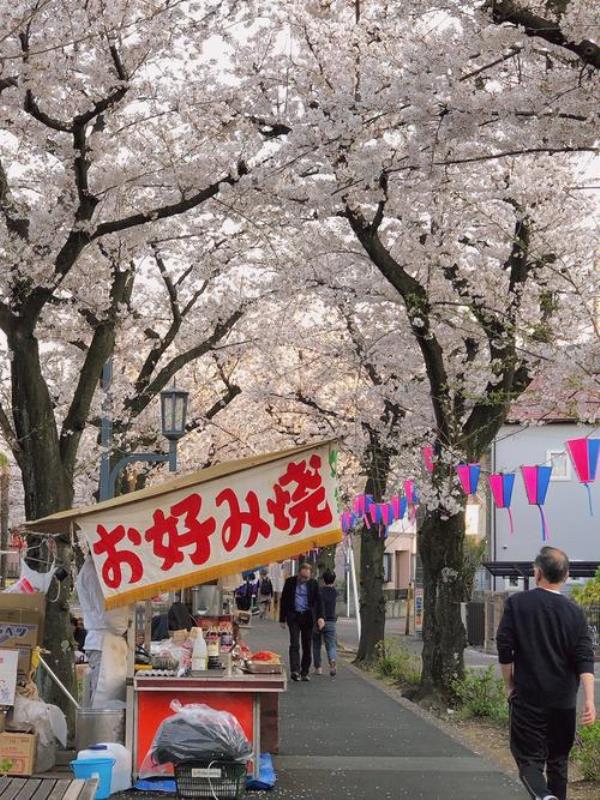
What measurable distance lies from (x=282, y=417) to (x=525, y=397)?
14713mm

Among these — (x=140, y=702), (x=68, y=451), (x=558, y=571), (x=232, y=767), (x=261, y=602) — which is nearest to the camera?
(x=558, y=571)

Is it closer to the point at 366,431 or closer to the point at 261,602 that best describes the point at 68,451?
the point at 366,431

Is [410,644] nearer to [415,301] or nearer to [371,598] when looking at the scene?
[371,598]

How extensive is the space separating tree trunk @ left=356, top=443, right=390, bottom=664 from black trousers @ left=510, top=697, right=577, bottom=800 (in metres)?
16.5

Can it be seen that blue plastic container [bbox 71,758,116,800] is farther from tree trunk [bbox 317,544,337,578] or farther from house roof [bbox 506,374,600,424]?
tree trunk [bbox 317,544,337,578]

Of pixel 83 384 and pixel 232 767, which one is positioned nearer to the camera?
pixel 232 767

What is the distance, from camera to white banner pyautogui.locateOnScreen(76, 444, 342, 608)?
31.4 feet

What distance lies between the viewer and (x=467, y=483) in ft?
50.6

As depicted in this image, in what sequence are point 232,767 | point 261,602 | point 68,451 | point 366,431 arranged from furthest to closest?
point 261,602, point 366,431, point 68,451, point 232,767

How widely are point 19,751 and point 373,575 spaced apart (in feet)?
49.8

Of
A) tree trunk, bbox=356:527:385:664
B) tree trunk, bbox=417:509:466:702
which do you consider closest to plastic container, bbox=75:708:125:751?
tree trunk, bbox=417:509:466:702

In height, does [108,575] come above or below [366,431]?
below

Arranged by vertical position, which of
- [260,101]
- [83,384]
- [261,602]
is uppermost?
[260,101]

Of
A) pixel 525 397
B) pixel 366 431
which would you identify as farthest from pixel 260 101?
pixel 366 431
